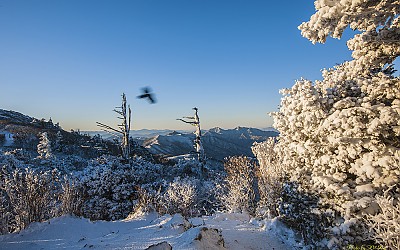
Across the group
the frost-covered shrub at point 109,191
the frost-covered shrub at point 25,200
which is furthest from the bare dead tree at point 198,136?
the frost-covered shrub at point 25,200

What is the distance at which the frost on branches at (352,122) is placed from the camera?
4.72 m

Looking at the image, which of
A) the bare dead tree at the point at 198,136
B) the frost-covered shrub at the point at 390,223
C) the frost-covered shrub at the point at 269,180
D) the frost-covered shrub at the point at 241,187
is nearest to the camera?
the frost-covered shrub at the point at 390,223

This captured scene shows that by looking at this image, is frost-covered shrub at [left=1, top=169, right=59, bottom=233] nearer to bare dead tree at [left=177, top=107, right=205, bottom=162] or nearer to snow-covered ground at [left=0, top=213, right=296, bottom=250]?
snow-covered ground at [left=0, top=213, right=296, bottom=250]

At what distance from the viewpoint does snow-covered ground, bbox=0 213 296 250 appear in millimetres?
5434

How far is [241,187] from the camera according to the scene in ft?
36.1

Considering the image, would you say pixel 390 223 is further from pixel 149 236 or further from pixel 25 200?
pixel 25 200

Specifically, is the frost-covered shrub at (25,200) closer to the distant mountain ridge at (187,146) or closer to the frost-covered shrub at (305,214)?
the frost-covered shrub at (305,214)

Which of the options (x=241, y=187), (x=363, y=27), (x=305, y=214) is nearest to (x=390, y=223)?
(x=305, y=214)

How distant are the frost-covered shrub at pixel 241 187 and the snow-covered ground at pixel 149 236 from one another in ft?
8.44

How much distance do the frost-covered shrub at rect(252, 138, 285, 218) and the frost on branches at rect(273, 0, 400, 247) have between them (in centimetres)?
169

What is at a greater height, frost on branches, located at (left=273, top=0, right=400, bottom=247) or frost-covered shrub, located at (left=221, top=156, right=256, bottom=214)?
frost on branches, located at (left=273, top=0, right=400, bottom=247)

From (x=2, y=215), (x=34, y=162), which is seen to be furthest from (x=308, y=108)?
(x=34, y=162)

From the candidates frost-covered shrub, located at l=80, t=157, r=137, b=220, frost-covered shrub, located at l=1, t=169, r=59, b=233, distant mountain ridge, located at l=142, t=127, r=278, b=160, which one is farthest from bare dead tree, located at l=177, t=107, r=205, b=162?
distant mountain ridge, located at l=142, t=127, r=278, b=160

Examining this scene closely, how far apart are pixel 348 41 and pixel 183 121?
13635 mm
